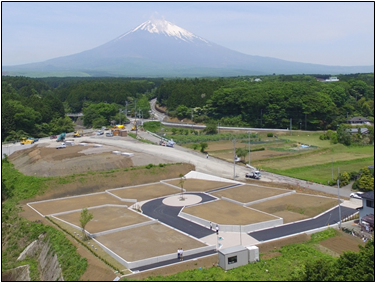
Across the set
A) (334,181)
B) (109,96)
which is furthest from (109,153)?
(109,96)

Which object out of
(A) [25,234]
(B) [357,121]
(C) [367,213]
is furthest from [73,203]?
(B) [357,121]

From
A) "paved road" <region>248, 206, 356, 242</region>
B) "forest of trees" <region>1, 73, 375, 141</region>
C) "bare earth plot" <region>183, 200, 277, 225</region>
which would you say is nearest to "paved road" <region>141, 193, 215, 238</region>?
"bare earth plot" <region>183, 200, 277, 225</region>

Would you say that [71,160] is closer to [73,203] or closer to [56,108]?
[73,203]

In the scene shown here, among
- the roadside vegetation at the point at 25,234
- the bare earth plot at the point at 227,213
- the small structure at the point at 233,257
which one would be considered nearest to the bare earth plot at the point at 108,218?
the roadside vegetation at the point at 25,234

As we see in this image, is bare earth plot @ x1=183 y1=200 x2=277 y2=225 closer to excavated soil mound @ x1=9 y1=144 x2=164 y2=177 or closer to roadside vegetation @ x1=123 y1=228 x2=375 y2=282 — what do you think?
roadside vegetation @ x1=123 y1=228 x2=375 y2=282

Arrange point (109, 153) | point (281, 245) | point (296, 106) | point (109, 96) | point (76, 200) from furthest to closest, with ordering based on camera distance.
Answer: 1. point (109, 96)
2. point (296, 106)
3. point (109, 153)
4. point (76, 200)
5. point (281, 245)

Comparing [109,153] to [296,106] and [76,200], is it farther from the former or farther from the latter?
[296,106]
